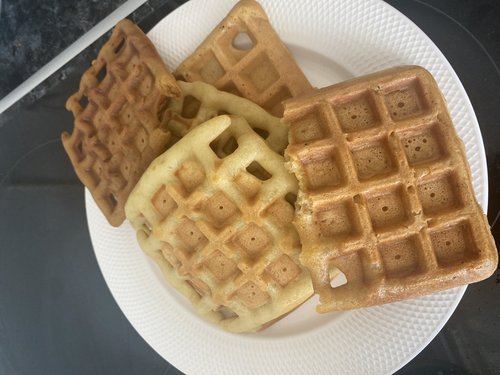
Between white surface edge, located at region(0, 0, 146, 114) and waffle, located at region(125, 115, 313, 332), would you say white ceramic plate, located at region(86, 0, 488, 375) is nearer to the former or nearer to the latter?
waffle, located at region(125, 115, 313, 332)

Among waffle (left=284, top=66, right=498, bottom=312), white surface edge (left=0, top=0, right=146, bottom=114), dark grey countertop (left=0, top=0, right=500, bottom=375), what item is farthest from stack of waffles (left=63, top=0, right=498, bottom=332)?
dark grey countertop (left=0, top=0, right=500, bottom=375)

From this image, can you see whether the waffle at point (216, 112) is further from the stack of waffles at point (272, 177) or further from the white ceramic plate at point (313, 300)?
the white ceramic plate at point (313, 300)

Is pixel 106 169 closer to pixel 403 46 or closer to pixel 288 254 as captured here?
pixel 288 254

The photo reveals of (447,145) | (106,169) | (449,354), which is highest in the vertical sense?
(447,145)

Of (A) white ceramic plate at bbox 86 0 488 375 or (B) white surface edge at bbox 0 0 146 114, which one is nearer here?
(A) white ceramic plate at bbox 86 0 488 375

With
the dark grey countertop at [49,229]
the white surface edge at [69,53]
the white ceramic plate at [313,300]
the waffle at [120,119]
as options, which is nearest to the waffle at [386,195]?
the white ceramic plate at [313,300]

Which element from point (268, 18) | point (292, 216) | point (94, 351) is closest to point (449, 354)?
point (292, 216)
